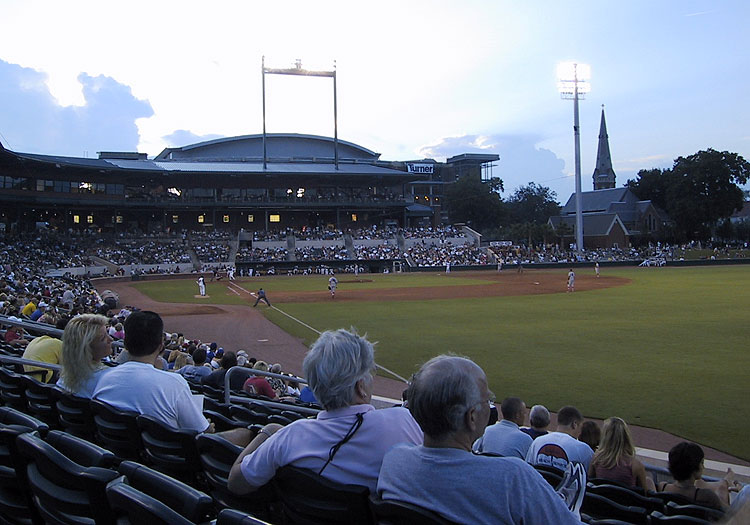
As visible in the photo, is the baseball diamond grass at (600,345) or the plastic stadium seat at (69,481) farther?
the baseball diamond grass at (600,345)

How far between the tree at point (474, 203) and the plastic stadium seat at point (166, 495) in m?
108

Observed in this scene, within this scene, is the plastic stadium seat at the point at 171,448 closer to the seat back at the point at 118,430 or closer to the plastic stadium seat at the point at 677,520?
the seat back at the point at 118,430

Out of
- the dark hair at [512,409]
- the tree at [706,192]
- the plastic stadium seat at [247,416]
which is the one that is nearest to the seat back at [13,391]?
the plastic stadium seat at [247,416]

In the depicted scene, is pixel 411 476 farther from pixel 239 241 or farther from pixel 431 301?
pixel 239 241

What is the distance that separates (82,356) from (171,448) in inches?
77.9

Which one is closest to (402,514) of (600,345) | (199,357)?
(199,357)

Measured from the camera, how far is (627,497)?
4340 millimetres

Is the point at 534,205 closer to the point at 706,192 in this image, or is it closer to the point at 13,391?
the point at 706,192

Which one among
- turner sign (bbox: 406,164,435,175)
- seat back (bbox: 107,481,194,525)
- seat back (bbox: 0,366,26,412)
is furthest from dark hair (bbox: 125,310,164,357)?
turner sign (bbox: 406,164,435,175)

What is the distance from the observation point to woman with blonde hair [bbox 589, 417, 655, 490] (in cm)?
546

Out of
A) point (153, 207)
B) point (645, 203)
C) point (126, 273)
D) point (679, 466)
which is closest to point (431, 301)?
point (679, 466)

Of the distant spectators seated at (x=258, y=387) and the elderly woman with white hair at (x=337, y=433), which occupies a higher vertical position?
the elderly woman with white hair at (x=337, y=433)

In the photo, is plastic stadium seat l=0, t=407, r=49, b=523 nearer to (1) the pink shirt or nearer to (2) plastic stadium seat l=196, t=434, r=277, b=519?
(2) plastic stadium seat l=196, t=434, r=277, b=519

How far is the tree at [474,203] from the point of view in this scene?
109 meters
